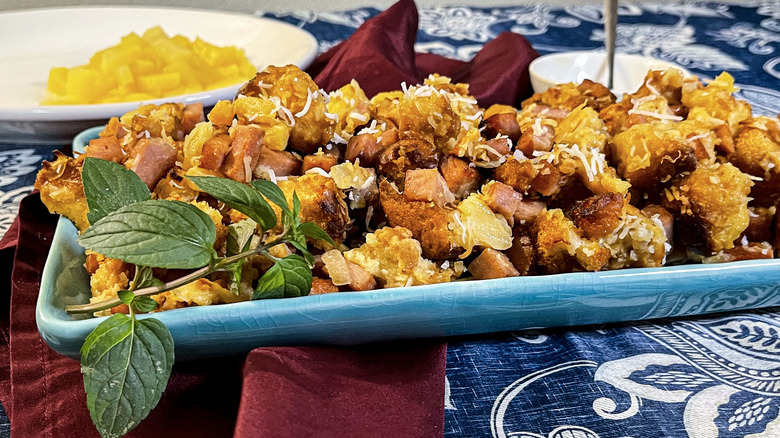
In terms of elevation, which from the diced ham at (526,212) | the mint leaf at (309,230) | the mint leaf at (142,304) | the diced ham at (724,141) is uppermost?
the mint leaf at (309,230)

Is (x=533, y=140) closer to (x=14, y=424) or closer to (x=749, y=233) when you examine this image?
(x=749, y=233)

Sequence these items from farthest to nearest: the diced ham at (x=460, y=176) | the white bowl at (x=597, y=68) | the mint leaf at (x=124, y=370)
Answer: the white bowl at (x=597, y=68) → the diced ham at (x=460, y=176) → the mint leaf at (x=124, y=370)

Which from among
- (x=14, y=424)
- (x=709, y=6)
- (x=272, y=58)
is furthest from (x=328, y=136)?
(x=709, y=6)

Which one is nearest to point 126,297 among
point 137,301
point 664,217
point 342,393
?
point 137,301

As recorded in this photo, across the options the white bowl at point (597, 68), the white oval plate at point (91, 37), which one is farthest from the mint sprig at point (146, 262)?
the white bowl at point (597, 68)

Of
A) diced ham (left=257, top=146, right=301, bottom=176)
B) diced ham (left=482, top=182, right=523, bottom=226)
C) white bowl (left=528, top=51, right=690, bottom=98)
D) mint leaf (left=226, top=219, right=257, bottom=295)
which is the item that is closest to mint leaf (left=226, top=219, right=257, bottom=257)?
mint leaf (left=226, top=219, right=257, bottom=295)

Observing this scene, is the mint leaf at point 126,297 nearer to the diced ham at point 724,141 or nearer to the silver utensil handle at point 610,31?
the diced ham at point 724,141
